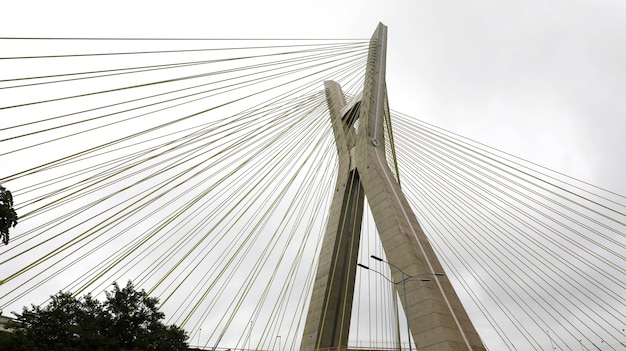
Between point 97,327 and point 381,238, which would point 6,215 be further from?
point 381,238

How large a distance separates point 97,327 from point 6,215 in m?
6.85

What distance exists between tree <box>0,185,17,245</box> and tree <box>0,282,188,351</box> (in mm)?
4880

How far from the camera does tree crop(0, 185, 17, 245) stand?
11.8m

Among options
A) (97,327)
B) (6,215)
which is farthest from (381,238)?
(6,215)

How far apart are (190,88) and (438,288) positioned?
13014 mm

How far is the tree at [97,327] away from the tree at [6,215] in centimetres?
488

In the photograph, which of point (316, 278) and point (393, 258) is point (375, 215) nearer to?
point (393, 258)

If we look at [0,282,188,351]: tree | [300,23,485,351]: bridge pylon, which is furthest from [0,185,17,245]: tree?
[300,23,485,351]: bridge pylon

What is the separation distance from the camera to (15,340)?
14.5 m

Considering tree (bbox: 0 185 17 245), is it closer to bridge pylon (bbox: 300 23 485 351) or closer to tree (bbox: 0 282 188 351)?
tree (bbox: 0 282 188 351)

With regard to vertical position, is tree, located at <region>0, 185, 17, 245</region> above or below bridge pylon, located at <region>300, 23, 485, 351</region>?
below

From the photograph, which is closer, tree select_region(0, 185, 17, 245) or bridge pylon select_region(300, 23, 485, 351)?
tree select_region(0, 185, 17, 245)

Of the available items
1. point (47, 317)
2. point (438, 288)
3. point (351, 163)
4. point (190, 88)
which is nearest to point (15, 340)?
point (47, 317)

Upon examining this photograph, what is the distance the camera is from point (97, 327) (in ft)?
53.8
